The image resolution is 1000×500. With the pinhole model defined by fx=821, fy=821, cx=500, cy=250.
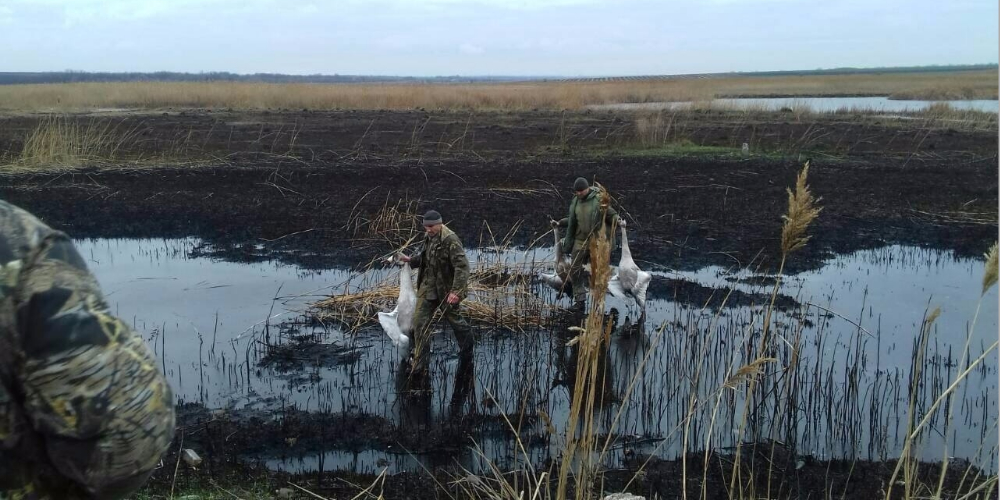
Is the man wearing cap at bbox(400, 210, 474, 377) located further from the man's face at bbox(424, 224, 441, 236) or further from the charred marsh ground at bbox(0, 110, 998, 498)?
the charred marsh ground at bbox(0, 110, 998, 498)

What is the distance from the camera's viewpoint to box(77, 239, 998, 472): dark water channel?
6352mm

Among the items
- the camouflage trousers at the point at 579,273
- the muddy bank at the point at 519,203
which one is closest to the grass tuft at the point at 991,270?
the camouflage trousers at the point at 579,273

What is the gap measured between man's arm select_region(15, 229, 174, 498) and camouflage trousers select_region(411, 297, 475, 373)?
574cm

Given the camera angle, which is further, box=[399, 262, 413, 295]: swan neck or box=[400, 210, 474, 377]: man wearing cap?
box=[399, 262, 413, 295]: swan neck

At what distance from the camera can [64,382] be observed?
154 centimetres

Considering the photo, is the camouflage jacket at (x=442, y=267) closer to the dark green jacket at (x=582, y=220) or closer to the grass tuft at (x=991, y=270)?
the dark green jacket at (x=582, y=220)

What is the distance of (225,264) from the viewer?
11711 millimetres

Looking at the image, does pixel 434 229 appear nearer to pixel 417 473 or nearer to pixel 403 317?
pixel 403 317

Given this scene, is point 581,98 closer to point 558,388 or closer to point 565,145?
point 565,145

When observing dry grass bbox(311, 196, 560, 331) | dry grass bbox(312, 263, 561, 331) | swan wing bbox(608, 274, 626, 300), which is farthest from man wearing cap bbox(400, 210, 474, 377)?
swan wing bbox(608, 274, 626, 300)

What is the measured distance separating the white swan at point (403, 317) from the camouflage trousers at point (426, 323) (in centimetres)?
7

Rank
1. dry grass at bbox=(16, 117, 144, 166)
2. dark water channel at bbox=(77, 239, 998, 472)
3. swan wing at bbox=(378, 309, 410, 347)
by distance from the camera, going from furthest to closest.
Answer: dry grass at bbox=(16, 117, 144, 166) < swan wing at bbox=(378, 309, 410, 347) < dark water channel at bbox=(77, 239, 998, 472)

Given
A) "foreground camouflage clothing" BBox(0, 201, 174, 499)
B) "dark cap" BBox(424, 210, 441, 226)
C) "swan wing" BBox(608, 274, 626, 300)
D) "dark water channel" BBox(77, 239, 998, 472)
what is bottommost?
"dark water channel" BBox(77, 239, 998, 472)

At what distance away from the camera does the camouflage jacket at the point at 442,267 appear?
746 cm
